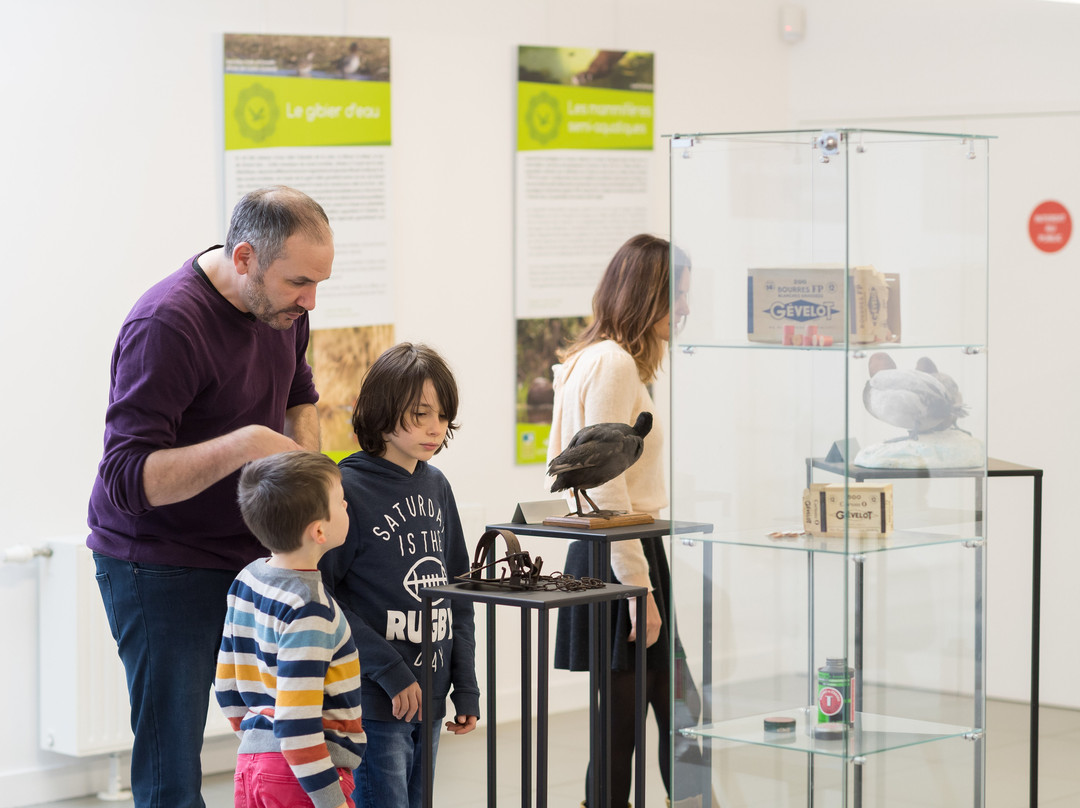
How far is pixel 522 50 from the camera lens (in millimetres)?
4973

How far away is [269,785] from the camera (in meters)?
2.12

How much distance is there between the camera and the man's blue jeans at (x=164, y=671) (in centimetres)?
238

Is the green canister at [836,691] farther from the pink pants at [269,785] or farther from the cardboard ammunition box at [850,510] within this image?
the pink pants at [269,785]

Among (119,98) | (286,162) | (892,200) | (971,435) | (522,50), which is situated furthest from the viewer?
(522,50)

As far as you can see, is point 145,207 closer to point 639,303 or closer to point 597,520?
point 639,303

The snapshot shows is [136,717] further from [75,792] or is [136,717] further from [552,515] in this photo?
[75,792]

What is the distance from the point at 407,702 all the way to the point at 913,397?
112 centimetres

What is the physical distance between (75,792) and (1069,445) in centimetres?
377

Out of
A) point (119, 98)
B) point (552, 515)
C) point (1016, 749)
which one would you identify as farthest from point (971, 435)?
point (119, 98)

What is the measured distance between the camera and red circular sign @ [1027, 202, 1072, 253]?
17.4ft

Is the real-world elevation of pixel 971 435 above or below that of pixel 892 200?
below

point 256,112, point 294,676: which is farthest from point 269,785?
point 256,112

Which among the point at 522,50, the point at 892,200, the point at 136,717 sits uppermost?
the point at 522,50

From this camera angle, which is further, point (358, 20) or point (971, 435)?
point (358, 20)
